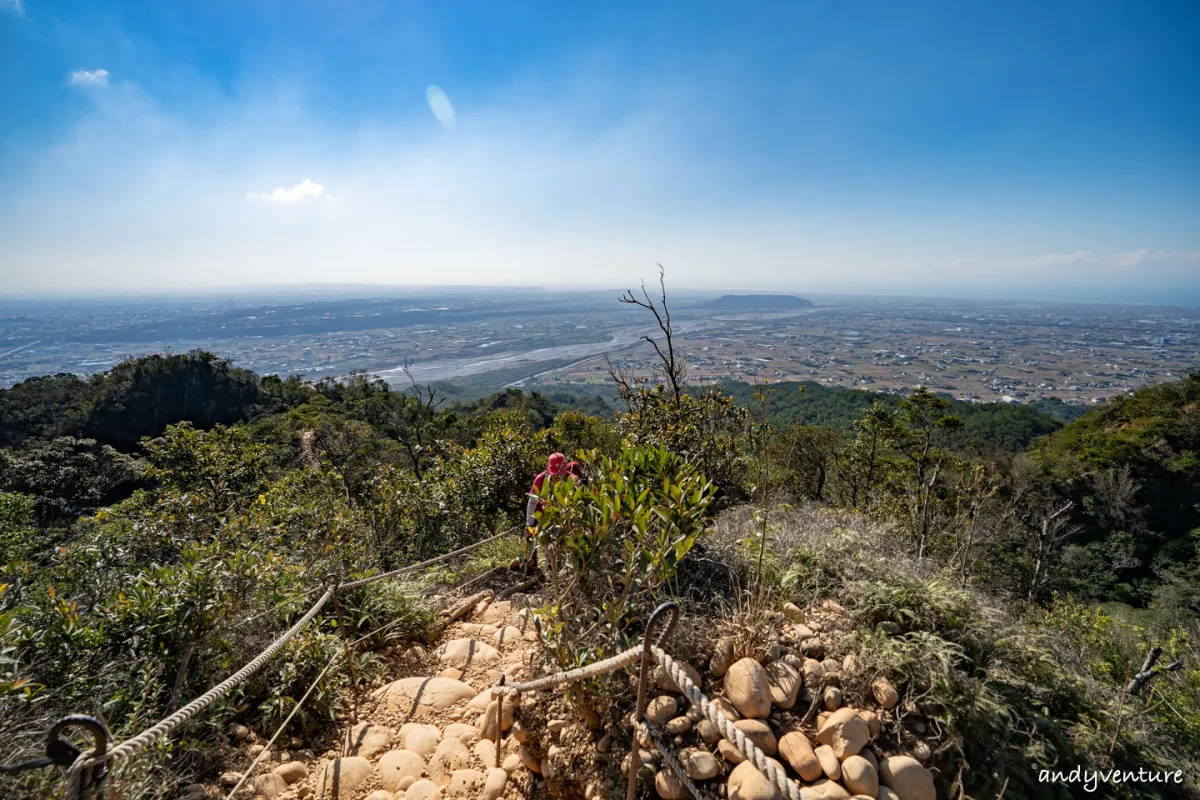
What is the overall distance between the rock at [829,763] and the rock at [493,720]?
168cm

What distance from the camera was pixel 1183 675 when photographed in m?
7.75

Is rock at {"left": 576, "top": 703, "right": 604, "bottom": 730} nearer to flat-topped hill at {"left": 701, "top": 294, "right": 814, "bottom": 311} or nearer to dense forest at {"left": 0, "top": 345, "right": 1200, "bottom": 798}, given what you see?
dense forest at {"left": 0, "top": 345, "right": 1200, "bottom": 798}

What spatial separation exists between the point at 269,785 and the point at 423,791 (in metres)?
0.87

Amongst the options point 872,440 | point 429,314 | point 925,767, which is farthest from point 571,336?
point 925,767

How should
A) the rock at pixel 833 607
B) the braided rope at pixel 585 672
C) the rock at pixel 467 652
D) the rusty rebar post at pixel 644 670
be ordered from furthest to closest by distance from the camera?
the rock at pixel 467 652 < the rock at pixel 833 607 < the braided rope at pixel 585 672 < the rusty rebar post at pixel 644 670

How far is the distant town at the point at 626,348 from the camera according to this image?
50281 millimetres

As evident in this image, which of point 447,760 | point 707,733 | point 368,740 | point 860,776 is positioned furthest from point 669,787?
point 368,740

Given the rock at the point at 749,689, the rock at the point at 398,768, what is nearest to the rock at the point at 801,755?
the rock at the point at 749,689

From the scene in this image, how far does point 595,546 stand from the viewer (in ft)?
8.84

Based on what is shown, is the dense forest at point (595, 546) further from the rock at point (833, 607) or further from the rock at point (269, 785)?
the rock at point (269, 785)

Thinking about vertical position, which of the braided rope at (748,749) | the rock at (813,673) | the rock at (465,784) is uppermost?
the braided rope at (748,749)

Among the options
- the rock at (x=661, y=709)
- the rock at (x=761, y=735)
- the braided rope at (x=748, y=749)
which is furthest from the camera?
the rock at (x=661, y=709)

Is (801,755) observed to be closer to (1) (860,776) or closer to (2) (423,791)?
(1) (860,776)

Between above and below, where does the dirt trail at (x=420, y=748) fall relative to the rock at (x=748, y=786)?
below
